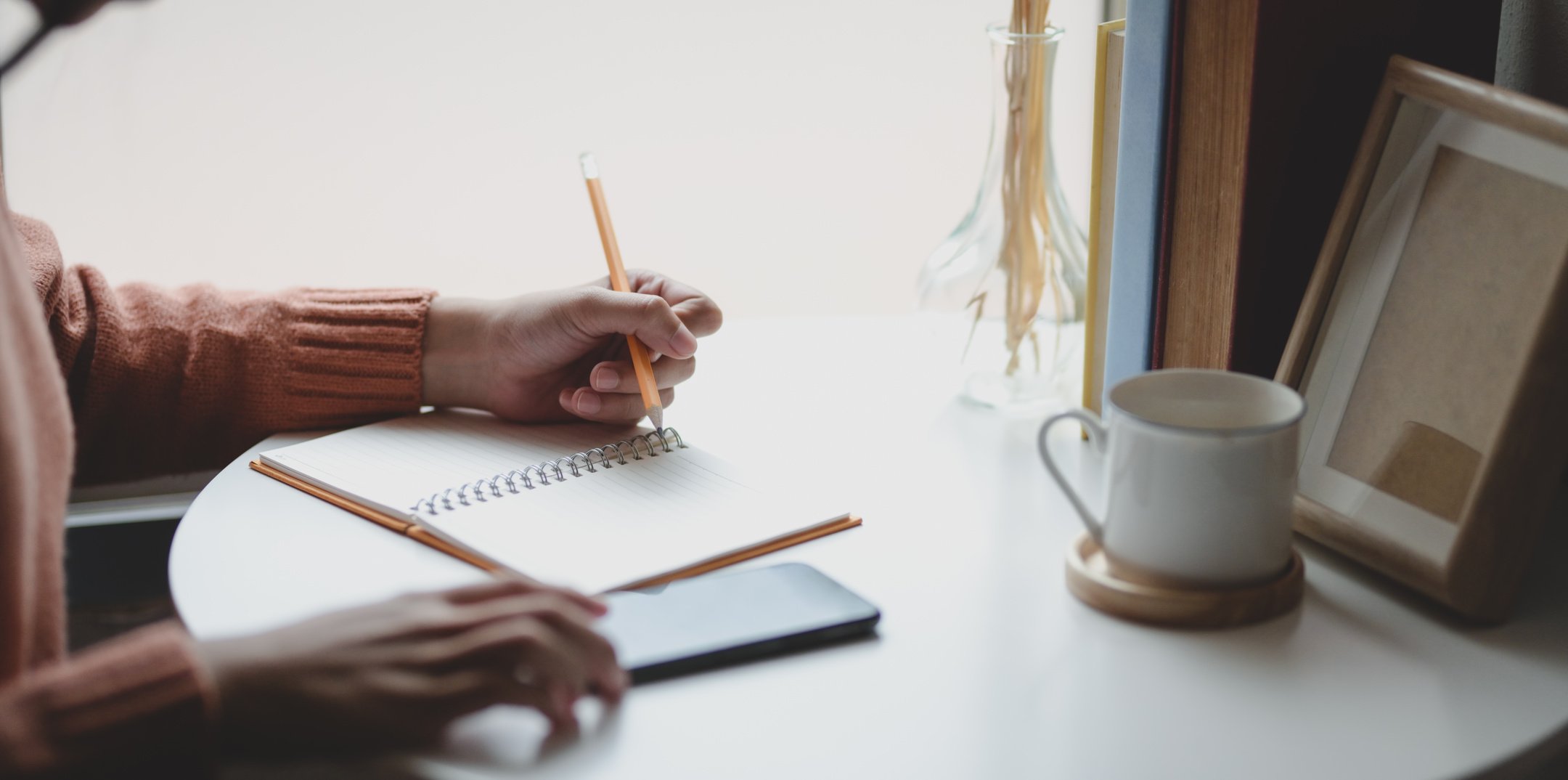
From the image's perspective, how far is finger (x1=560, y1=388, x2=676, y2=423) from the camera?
952 millimetres

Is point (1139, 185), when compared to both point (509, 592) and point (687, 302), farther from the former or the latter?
point (509, 592)

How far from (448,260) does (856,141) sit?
0.59 m

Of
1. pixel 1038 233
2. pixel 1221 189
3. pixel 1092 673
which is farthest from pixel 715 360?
pixel 1092 673

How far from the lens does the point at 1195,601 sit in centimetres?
65

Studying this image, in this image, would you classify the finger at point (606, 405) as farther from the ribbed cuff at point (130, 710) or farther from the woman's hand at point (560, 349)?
the ribbed cuff at point (130, 710)

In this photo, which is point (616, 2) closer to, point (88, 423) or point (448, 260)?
point (448, 260)

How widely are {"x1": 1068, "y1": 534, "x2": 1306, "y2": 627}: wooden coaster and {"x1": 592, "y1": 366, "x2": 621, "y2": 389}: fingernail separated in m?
0.41

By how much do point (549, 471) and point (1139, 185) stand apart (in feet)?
1.53

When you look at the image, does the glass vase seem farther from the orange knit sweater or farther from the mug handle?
the orange knit sweater


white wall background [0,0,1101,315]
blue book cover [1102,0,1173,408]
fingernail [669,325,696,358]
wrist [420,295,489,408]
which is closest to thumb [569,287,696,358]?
fingernail [669,325,696,358]

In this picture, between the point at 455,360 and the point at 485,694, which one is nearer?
the point at 485,694

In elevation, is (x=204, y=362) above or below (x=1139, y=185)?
below

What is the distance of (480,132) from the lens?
5.26 feet

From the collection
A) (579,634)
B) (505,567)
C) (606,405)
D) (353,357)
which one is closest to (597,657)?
(579,634)
